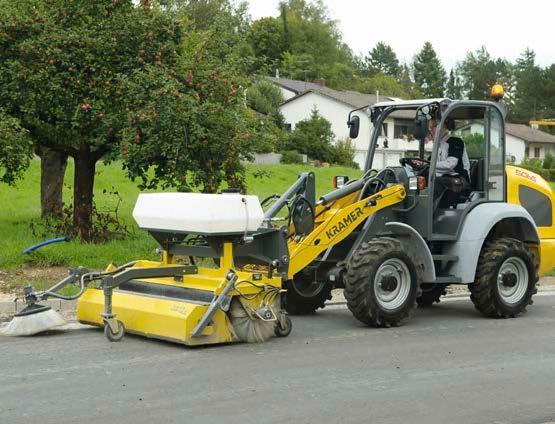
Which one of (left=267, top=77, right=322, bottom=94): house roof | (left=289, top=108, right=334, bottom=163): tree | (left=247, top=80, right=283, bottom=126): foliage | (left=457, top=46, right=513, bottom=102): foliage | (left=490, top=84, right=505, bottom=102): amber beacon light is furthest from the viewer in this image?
(left=457, top=46, right=513, bottom=102): foliage

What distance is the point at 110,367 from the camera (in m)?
8.42

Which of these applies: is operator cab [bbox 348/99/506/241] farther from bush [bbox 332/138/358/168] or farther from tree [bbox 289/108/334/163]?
tree [bbox 289/108/334/163]

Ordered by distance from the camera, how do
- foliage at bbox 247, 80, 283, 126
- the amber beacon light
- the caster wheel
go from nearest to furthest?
the caster wheel, the amber beacon light, foliage at bbox 247, 80, 283, 126

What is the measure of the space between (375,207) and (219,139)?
4839 mm

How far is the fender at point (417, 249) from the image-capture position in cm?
1096

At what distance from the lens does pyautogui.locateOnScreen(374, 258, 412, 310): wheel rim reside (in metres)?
10.5

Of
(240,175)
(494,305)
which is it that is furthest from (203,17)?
(494,305)

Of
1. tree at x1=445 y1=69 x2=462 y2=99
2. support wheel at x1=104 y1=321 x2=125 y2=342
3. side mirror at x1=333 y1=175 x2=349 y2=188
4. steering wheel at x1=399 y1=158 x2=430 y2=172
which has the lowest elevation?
support wheel at x1=104 y1=321 x2=125 y2=342

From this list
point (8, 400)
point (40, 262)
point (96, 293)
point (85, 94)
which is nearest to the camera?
point (8, 400)

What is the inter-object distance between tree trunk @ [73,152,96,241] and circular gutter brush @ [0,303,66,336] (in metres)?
6.48

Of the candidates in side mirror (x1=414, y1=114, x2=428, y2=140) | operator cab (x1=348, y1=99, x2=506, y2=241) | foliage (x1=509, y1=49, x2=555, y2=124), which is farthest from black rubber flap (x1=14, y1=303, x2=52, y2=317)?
foliage (x1=509, y1=49, x2=555, y2=124)

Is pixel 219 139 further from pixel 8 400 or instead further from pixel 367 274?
pixel 8 400

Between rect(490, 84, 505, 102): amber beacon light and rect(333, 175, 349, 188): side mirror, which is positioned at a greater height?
rect(490, 84, 505, 102): amber beacon light

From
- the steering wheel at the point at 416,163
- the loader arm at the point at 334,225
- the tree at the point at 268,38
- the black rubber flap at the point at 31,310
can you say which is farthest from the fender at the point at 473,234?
the tree at the point at 268,38
